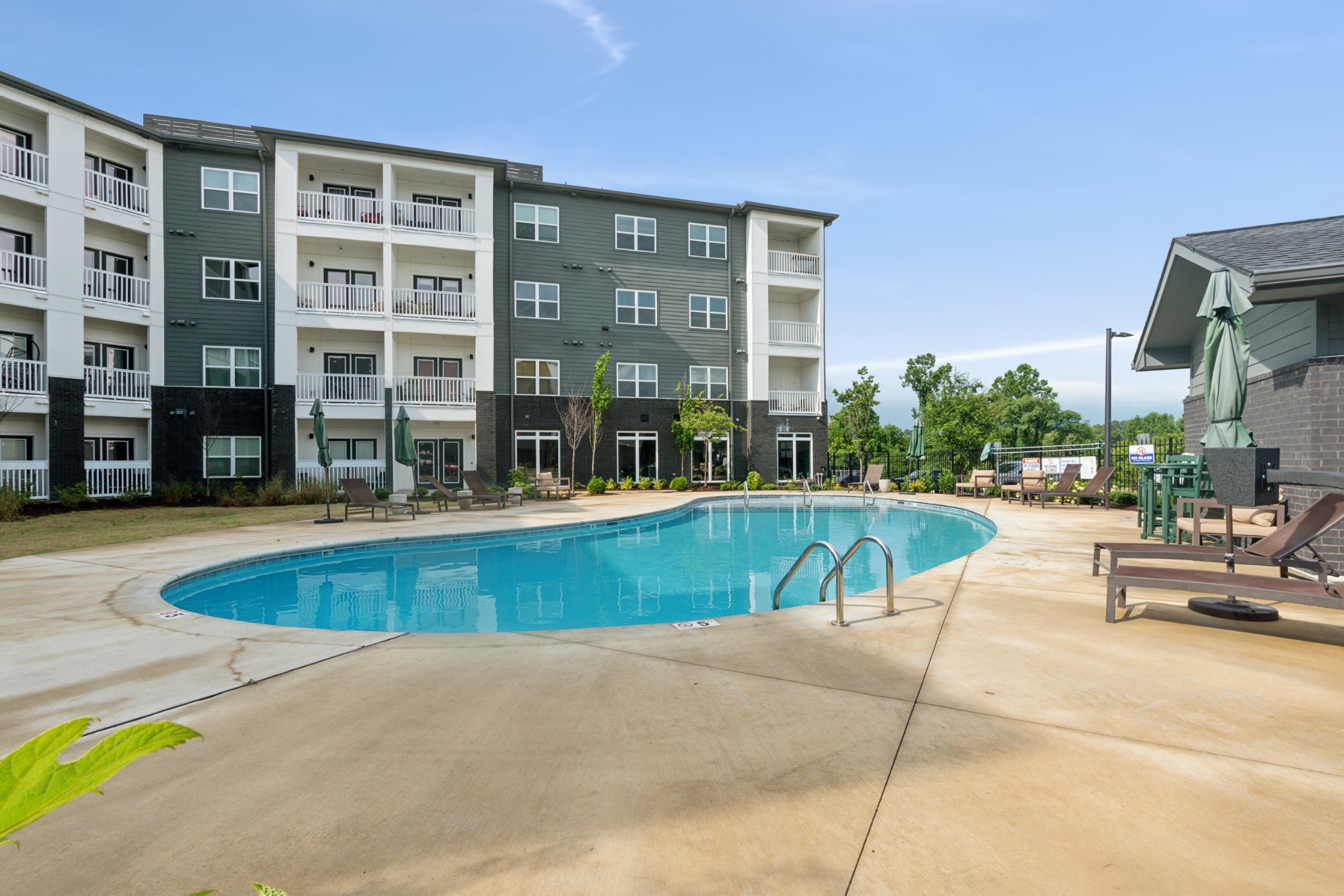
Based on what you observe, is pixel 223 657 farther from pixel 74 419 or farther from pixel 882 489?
pixel 882 489

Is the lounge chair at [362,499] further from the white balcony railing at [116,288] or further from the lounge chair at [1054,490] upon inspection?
the lounge chair at [1054,490]

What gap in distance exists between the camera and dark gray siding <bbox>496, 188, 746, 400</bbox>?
24.2 metres

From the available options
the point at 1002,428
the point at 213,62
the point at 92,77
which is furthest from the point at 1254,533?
the point at 1002,428

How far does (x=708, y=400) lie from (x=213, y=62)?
1765 centimetres

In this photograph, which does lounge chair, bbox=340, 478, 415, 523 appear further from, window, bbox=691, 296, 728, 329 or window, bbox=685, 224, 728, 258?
window, bbox=685, 224, 728, 258

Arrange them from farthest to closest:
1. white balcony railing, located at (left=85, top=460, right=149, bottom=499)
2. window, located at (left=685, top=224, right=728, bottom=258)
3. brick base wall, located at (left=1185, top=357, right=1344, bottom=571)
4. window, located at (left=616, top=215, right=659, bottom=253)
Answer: window, located at (left=685, top=224, right=728, bottom=258)
window, located at (left=616, top=215, right=659, bottom=253)
white balcony railing, located at (left=85, top=460, right=149, bottom=499)
brick base wall, located at (left=1185, top=357, right=1344, bottom=571)

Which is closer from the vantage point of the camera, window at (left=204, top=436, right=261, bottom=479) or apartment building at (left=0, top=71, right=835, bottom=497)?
apartment building at (left=0, top=71, right=835, bottom=497)

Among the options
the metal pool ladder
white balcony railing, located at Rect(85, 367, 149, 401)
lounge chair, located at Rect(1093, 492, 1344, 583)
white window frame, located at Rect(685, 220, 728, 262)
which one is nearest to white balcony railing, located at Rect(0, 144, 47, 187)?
white balcony railing, located at Rect(85, 367, 149, 401)

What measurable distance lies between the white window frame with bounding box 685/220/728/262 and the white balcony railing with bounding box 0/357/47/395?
20611 mm

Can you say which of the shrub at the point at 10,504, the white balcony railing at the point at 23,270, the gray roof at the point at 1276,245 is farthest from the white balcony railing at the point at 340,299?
the gray roof at the point at 1276,245

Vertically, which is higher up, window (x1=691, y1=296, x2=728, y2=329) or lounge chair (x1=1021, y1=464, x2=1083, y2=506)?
window (x1=691, y1=296, x2=728, y2=329)

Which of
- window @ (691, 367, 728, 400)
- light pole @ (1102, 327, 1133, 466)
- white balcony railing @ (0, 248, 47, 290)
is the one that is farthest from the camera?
window @ (691, 367, 728, 400)

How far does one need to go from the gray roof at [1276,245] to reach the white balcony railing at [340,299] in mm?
20821

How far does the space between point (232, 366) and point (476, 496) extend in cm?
1028
